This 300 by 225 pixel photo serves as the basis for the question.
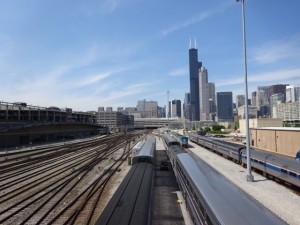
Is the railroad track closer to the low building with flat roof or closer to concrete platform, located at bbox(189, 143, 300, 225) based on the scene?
concrete platform, located at bbox(189, 143, 300, 225)

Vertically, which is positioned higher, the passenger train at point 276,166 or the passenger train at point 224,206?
the passenger train at point 224,206

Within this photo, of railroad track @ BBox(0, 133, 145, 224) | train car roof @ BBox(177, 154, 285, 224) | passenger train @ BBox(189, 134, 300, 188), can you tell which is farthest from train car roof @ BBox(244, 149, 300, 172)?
railroad track @ BBox(0, 133, 145, 224)

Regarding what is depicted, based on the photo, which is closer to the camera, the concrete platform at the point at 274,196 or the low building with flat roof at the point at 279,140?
the concrete platform at the point at 274,196

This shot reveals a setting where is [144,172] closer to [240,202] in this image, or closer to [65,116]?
[240,202]

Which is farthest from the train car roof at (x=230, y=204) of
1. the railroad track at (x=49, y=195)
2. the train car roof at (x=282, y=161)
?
the train car roof at (x=282, y=161)

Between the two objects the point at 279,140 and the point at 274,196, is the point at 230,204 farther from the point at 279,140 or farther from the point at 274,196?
the point at 279,140

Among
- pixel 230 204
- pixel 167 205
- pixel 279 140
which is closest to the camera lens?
pixel 230 204

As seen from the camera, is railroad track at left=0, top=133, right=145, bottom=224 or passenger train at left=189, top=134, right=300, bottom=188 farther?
passenger train at left=189, top=134, right=300, bottom=188

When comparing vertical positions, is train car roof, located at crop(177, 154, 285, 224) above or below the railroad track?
above

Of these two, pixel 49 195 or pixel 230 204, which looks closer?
pixel 230 204

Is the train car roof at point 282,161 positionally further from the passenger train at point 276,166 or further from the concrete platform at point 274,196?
the concrete platform at point 274,196

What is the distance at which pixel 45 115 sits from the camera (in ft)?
336

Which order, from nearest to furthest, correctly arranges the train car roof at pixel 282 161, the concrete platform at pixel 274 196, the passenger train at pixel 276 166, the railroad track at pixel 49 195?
the concrete platform at pixel 274 196
the railroad track at pixel 49 195
the passenger train at pixel 276 166
the train car roof at pixel 282 161

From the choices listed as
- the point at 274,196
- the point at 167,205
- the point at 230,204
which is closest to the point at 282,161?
the point at 274,196
